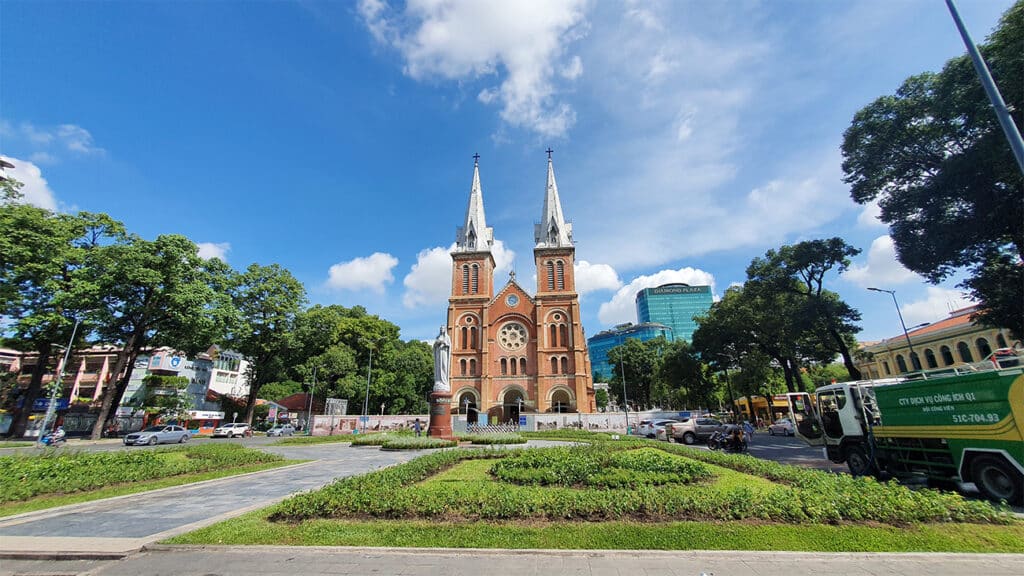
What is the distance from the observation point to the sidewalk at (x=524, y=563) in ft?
14.9

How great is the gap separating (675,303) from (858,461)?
14705 cm

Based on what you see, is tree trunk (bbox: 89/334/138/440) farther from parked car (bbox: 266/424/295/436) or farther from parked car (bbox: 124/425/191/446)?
parked car (bbox: 266/424/295/436)

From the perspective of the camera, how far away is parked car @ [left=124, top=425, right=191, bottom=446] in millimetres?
23453

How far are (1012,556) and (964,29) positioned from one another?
8.04 meters

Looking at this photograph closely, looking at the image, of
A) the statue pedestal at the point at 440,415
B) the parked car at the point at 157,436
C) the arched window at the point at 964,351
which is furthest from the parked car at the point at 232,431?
the arched window at the point at 964,351

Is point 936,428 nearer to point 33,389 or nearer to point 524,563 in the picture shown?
point 524,563

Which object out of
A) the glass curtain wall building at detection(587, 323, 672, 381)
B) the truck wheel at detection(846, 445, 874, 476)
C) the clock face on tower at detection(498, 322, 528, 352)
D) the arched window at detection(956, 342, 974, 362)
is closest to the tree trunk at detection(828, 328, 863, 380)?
the truck wheel at detection(846, 445, 874, 476)

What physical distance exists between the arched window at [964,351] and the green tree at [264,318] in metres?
58.9

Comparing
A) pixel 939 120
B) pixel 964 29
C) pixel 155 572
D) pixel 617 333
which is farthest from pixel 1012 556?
Answer: pixel 617 333

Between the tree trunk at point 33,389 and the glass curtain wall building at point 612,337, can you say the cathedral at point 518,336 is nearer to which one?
the tree trunk at point 33,389

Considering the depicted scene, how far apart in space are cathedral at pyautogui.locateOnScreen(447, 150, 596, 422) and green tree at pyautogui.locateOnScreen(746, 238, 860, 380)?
772 inches

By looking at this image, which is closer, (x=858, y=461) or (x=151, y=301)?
(x=858, y=461)

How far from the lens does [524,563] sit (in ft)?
15.7

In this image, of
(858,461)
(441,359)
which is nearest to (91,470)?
(441,359)
